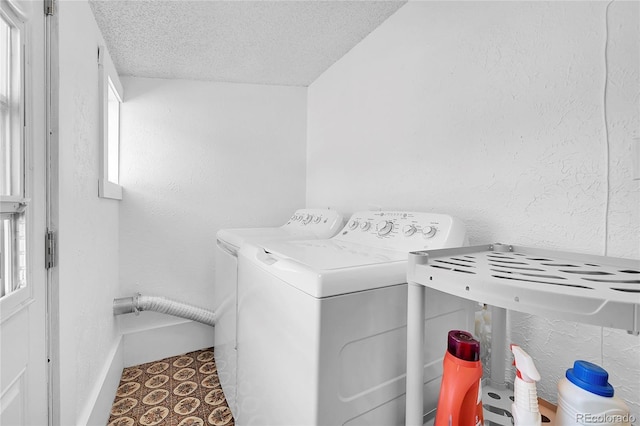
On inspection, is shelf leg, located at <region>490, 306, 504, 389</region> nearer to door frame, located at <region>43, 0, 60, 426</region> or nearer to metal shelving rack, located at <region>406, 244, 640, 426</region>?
metal shelving rack, located at <region>406, 244, 640, 426</region>

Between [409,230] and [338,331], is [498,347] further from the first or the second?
[338,331]

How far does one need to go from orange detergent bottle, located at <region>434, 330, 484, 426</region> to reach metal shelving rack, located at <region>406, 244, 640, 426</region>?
76 millimetres

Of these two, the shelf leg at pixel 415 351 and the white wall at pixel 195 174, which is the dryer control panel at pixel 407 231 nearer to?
the shelf leg at pixel 415 351

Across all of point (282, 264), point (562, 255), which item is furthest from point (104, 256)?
point (562, 255)

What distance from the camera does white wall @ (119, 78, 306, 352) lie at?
81.7 inches

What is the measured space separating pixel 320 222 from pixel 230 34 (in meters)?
1.23

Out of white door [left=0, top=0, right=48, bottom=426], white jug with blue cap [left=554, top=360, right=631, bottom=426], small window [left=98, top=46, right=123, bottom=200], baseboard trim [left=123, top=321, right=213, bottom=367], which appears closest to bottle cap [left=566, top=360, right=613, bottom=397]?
white jug with blue cap [left=554, top=360, right=631, bottom=426]

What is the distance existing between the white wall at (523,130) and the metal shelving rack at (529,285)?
16cm

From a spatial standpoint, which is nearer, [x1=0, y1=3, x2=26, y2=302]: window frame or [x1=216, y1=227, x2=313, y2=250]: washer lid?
[x1=0, y1=3, x2=26, y2=302]: window frame

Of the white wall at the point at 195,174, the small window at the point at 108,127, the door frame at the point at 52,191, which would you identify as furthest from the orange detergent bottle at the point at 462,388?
the white wall at the point at 195,174

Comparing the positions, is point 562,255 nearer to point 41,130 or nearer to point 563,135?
point 563,135

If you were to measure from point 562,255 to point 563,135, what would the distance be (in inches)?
14.8

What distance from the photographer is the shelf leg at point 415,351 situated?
69cm

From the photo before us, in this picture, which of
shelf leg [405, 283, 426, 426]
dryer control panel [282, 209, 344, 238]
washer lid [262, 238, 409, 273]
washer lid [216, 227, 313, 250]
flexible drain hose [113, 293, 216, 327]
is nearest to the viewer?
shelf leg [405, 283, 426, 426]
